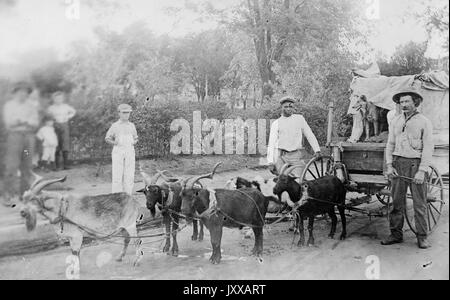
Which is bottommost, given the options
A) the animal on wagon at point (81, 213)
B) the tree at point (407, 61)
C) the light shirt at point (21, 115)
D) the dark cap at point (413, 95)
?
the animal on wagon at point (81, 213)

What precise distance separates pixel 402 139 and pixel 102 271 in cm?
393

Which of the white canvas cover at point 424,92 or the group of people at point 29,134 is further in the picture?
the group of people at point 29,134

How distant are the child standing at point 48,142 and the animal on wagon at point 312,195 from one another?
3091 mm

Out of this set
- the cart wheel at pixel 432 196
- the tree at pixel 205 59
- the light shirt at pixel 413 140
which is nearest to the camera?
the light shirt at pixel 413 140

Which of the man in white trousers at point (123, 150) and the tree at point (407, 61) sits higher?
the tree at point (407, 61)

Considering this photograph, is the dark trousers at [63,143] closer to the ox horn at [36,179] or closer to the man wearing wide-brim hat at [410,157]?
the ox horn at [36,179]

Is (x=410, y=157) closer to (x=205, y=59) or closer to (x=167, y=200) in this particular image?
(x=167, y=200)

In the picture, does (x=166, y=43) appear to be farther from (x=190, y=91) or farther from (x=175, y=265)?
(x=175, y=265)

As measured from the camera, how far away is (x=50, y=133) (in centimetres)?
636

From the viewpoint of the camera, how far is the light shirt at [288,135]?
20.8 ft

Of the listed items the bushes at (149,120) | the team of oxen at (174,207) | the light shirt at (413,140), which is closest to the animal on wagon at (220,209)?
the team of oxen at (174,207)
